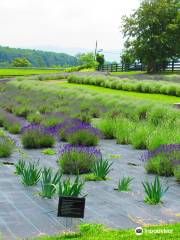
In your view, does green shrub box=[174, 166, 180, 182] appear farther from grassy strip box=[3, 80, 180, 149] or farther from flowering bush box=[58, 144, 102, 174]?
grassy strip box=[3, 80, 180, 149]

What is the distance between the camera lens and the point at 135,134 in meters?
12.3

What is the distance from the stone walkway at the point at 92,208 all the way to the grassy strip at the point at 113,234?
0.82ft

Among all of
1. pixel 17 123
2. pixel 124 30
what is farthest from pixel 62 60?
pixel 17 123

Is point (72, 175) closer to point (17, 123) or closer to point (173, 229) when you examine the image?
point (173, 229)

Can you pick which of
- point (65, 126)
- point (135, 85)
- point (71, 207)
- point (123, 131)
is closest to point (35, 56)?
point (135, 85)

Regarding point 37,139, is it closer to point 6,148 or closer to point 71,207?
point 6,148

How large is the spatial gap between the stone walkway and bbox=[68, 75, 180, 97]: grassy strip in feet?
62.4

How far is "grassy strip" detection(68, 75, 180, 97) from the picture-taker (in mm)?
27734

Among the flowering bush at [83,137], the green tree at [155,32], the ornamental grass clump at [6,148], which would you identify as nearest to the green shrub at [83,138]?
the flowering bush at [83,137]

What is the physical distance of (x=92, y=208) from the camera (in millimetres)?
6930

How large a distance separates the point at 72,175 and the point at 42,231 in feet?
10.2

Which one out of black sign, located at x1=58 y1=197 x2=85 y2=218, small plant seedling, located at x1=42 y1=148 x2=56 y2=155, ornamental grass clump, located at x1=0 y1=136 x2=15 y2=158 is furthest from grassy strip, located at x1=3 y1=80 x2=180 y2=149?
black sign, located at x1=58 y1=197 x2=85 y2=218

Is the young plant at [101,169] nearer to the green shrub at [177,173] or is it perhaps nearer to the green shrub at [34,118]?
the green shrub at [177,173]

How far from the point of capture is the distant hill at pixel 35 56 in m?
161
